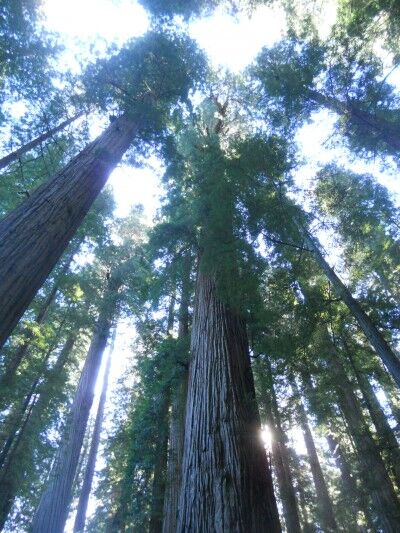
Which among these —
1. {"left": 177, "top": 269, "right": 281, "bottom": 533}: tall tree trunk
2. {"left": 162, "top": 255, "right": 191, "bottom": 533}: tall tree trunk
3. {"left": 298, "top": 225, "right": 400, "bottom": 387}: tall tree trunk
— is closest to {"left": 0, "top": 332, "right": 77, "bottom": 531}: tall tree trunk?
{"left": 162, "top": 255, "right": 191, "bottom": 533}: tall tree trunk

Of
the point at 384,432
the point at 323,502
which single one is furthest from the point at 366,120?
the point at 323,502

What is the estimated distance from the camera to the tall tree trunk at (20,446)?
28.3ft

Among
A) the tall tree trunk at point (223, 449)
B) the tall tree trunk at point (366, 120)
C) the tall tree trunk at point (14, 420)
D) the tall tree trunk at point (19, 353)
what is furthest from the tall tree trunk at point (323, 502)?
the tall tree trunk at point (19, 353)

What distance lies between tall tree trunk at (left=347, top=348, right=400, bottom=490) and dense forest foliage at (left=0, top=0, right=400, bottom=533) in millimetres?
82

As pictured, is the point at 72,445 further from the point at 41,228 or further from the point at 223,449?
the point at 223,449

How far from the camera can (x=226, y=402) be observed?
145 inches

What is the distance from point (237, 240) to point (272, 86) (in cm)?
492

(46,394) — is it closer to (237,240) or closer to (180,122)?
(237,240)

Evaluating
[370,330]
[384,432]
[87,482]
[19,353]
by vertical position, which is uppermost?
[87,482]

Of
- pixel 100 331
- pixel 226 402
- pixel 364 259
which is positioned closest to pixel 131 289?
pixel 100 331

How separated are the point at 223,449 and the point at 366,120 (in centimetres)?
868

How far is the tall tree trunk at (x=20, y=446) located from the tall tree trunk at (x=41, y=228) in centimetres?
677

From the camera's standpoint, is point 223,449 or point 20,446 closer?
point 223,449

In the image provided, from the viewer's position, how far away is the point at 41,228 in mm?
4227
